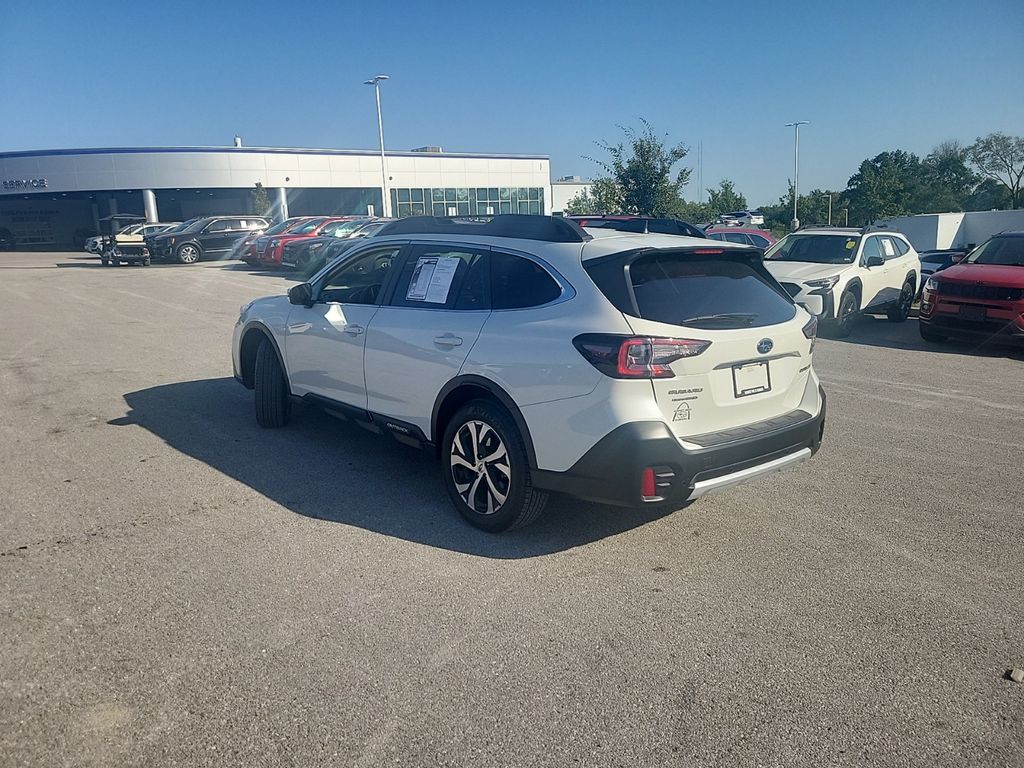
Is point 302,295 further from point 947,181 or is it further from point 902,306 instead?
point 947,181

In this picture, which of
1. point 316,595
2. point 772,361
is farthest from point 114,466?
point 772,361

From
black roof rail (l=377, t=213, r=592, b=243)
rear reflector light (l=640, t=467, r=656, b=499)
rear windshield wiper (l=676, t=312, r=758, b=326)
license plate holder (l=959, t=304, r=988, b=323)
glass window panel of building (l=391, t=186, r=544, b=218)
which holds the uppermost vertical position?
glass window panel of building (l=391, t=186, r=544, b=218)

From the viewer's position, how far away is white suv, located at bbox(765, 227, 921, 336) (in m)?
11.8

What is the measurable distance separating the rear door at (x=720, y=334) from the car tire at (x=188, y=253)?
28.5 m

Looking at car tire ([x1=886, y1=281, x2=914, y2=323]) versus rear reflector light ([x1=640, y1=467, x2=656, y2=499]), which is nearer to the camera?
rear reflector light ([x1=640, y1=467, x2=656, y2=499])

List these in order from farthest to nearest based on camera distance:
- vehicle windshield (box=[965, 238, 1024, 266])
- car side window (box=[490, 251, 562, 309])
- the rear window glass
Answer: vehicle windshield (box=[965, 238, 1024, 266]), car side window (box=[490, 251, 562, 309]), the rear window glass

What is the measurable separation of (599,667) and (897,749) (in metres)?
1.10

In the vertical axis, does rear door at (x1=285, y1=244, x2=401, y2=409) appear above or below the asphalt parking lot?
above

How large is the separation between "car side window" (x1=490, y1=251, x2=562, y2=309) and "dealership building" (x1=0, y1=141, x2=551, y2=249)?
44.8 m

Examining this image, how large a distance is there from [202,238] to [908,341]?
1010 inches

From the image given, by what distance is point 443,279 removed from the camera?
505 cm

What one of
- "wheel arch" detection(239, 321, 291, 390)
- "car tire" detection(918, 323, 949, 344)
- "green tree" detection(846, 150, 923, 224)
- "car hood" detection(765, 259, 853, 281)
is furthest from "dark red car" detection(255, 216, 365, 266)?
"green tree" detection(846, 150, 923, 224)

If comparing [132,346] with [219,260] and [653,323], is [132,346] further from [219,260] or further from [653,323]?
[219,260]

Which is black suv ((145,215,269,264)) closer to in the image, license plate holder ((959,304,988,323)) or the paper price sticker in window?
license plate holder ((959,304,988,323))
